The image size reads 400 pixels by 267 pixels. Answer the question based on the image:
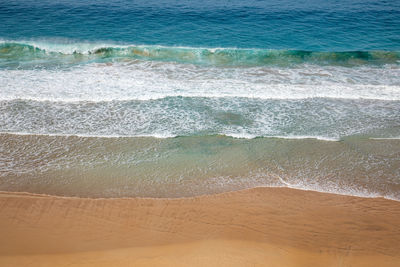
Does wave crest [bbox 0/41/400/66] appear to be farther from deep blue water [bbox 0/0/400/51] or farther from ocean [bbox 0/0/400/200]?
deep blue water [bbox 0/0/400/51]

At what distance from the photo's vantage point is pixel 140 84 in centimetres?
1279

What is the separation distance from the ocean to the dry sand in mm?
456

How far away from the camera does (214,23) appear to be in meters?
21.0

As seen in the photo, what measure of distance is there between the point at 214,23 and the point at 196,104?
11.7m

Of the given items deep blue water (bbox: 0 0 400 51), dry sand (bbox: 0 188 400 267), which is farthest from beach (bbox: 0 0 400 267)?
deep blue water (bbox: 0 0 400 51)

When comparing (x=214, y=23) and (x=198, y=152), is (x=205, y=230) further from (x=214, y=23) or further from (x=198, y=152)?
(x=214, y=23)

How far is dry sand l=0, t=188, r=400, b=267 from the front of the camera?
5.62 meters

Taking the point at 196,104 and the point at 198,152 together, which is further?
the point at 196,104

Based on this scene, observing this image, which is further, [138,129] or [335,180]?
[138,129]

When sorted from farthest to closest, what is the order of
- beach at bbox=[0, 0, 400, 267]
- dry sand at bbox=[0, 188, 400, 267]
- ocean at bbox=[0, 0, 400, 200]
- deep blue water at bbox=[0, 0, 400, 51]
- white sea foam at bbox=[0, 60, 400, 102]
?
deep blue water at bbox=[0, 0, 400, 51]
white sea foam at bbox=[0, 60, 400, 102]
ocean at bbox=[0, 0, 400, 200]
beach at bbox=[0, 0, 400, 267]
dry sand at bbox=[0, 188, 400, 267]

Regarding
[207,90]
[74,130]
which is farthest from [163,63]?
[74,130]

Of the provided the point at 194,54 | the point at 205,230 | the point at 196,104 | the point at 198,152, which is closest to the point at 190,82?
the point at 196,104

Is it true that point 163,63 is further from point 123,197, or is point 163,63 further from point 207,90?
point 123,197

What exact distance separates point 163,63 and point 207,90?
4174mm
